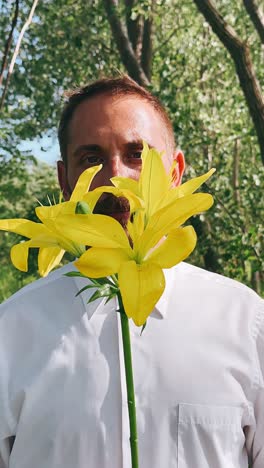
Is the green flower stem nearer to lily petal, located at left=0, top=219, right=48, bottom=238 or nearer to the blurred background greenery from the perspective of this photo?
lily petal, located at left=0, top=219, right=48, bottom=238

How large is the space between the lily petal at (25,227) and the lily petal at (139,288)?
136 mm

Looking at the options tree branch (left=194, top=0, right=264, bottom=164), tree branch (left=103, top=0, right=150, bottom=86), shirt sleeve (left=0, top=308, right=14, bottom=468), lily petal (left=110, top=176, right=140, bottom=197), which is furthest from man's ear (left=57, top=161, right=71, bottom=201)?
tree branch (left=103, top=0, right=150, bottom=86)

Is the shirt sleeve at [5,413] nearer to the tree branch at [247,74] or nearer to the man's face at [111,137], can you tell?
the man's face at [111,137]

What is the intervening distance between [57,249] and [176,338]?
64 centimetres

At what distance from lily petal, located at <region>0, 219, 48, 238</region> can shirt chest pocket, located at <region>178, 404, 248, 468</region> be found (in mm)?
675

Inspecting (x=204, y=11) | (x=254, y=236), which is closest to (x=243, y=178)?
(x=254, y=236)

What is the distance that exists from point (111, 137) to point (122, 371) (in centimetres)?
47

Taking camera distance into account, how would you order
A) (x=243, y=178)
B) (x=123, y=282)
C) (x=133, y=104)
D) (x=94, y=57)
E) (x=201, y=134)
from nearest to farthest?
1. (x=123, y=282)
2. (x=133, y=104)
3. (x=201, y=134)
4. (x=243, y=178)
5. (x=94, y=57)

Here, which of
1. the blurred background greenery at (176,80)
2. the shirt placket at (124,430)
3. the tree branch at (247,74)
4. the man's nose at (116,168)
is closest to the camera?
the shirt placket at (124,430)

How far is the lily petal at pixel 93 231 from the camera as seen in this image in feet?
2.65

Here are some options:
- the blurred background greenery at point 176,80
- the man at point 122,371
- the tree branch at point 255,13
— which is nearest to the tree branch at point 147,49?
the blurred background greenery at point 176,80

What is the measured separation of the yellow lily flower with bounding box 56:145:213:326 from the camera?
788mm

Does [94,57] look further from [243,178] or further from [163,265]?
[163,265]

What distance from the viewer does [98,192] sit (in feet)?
2.92
